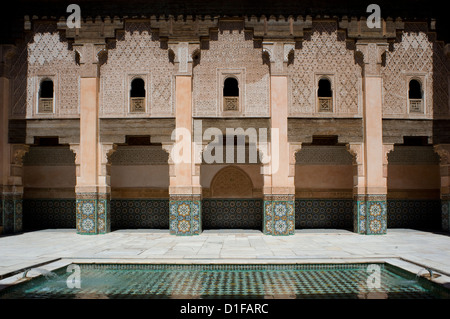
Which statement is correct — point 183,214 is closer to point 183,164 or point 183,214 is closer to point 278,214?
point 183,164

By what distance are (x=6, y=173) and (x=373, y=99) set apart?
9.25 meters

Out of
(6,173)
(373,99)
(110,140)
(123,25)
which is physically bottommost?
(6,173)

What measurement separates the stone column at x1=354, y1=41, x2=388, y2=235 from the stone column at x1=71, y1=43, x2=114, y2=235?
627cm

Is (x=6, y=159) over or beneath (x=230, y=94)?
beneath

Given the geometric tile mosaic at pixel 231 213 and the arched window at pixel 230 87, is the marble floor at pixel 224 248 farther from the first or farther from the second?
the arched window at pixel 230 87

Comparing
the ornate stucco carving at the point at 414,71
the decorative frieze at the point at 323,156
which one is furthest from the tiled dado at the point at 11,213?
the ornate stucco carving at the point at 414,71

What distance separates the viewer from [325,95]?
9.83m

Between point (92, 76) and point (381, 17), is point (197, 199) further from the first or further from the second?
point (381, 17)

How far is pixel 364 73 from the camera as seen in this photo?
30.4 feet

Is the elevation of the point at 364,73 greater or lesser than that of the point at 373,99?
greater

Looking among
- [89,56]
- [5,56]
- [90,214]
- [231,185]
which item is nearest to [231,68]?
[231,185]

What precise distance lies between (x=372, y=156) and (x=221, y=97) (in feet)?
12.9

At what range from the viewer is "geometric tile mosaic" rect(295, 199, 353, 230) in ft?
34.8
